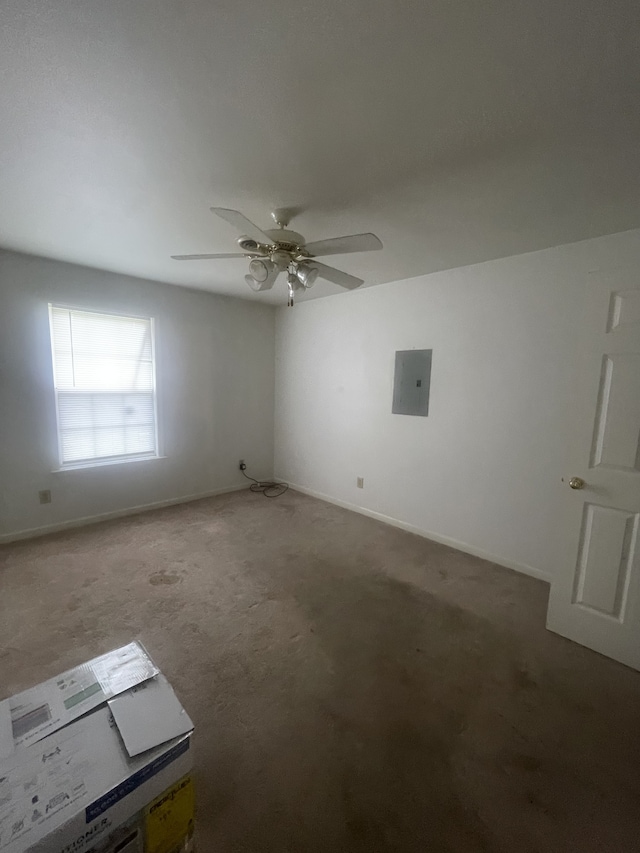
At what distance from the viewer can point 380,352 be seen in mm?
3562

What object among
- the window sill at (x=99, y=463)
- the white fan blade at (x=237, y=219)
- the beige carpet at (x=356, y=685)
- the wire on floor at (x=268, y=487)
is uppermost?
the white fan blade at (x=237, y=219)

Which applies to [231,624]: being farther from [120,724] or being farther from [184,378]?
[184,378]

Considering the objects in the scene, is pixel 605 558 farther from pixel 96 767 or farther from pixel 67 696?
pixel 67 696

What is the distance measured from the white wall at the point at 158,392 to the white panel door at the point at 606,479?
11.7 ft

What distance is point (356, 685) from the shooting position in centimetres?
167

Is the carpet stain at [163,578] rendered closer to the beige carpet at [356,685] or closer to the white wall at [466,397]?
the beige carpet at [356,685]

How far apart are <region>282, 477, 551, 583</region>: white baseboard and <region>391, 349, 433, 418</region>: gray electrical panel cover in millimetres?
1136

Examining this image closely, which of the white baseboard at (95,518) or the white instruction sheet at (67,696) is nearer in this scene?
the white instruction sheet at (67,696)

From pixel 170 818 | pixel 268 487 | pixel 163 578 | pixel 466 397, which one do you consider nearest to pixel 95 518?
pixel 163 578

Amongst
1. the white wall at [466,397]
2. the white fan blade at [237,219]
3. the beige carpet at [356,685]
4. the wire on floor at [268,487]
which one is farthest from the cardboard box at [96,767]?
the wire on floor at [268,487]

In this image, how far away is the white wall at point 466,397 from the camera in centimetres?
249

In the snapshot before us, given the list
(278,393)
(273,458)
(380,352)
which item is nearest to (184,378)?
(278,393)

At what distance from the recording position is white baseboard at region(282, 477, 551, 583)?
267cm

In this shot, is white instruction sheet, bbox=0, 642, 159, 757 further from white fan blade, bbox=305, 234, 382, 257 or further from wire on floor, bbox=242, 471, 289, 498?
wire on floor, bbox=242, 471, 289, 498
